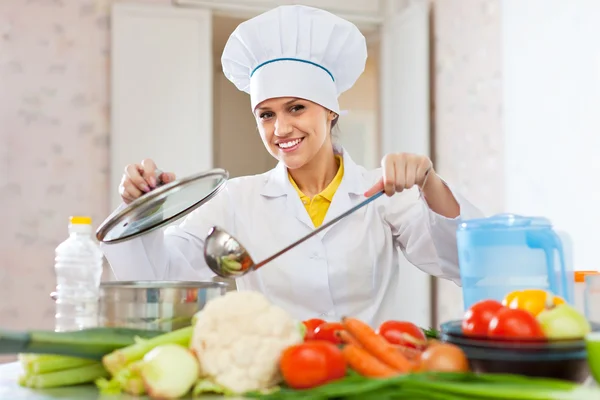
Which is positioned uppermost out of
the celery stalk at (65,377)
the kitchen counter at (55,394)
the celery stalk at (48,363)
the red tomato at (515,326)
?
the red tomato at (515,326)

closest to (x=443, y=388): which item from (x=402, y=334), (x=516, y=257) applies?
(x=402, y=334)

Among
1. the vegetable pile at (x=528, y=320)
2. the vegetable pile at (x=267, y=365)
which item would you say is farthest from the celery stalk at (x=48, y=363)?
the vegetable pile at (x=528, y=320)

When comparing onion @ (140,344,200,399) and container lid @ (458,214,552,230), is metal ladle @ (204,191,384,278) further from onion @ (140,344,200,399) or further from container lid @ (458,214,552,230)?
onion @ (140,344,200,399)

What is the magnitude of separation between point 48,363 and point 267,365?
307 millimetres

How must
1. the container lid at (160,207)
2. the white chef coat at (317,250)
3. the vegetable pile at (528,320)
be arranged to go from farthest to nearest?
the white chef coat at (317,250) < the container lid at (160,207) < the vegetable pile at (528,320)

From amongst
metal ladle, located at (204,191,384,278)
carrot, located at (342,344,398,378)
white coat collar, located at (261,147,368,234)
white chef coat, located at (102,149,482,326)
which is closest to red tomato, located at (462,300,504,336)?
carrot, located at (342,344,398,378)

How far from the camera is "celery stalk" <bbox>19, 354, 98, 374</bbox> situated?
931mm

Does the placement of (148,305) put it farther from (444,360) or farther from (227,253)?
(444,360)

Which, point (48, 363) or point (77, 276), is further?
point (77, 276)

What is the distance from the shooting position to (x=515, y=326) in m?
0.83

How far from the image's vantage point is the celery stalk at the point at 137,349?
0.88 meters

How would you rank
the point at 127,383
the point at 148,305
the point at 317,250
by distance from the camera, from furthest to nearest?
the point at 317,250
the point at 148,305
the point at 127,383

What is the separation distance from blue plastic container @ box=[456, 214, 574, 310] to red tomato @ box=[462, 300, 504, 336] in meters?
0.24

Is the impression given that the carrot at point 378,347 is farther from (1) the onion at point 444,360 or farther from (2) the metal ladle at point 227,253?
(2) the metal ladle at point 227,253
